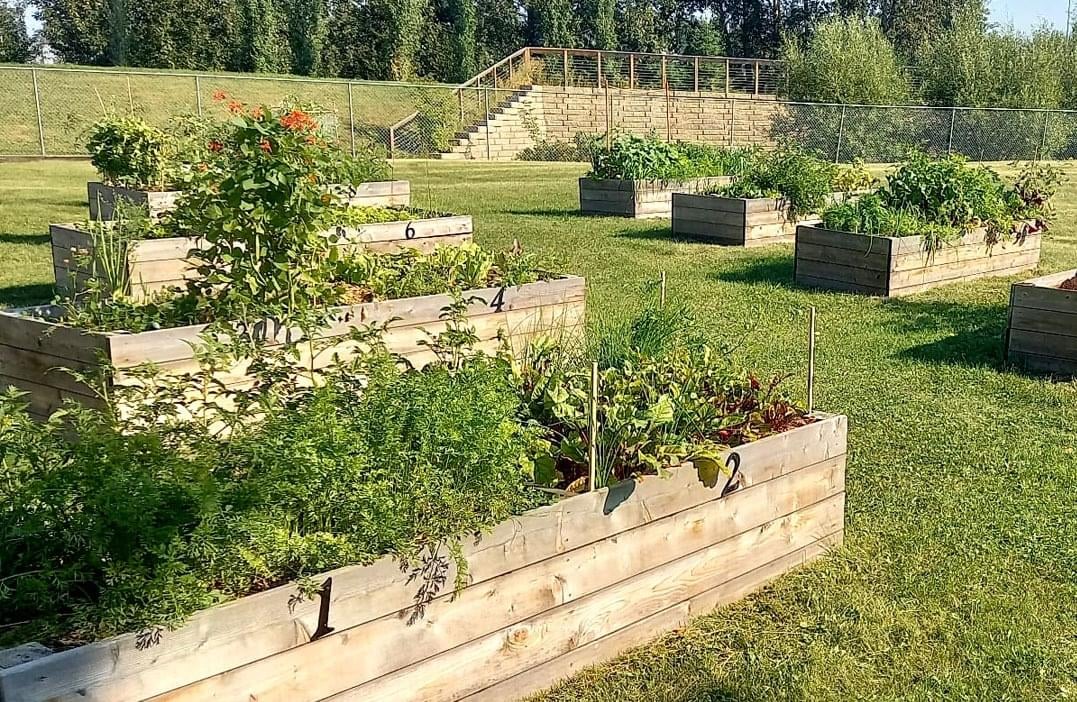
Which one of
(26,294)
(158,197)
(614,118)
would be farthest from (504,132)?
(26,294)

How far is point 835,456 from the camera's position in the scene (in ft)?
12.9

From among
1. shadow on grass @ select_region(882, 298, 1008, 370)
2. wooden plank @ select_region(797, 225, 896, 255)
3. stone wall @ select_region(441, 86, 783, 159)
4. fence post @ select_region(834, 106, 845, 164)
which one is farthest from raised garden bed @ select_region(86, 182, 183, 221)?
fence post @ select_region(834, 106, 845, 164)

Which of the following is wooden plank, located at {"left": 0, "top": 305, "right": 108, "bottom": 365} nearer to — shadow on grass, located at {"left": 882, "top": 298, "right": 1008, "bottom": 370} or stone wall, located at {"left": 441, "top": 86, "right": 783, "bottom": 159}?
shadow on grass, located at {"left": 882, "top": 298, "right": 1008, "bottom": 370}

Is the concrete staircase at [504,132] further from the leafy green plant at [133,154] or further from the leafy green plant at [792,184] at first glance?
the leafy green plant at [133,154]

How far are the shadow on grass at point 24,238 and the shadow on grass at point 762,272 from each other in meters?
7.32

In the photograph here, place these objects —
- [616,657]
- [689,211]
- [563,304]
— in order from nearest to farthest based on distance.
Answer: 1. [616,657]
2. [563,304]
3. [689,211]

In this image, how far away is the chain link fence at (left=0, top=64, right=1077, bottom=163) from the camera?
28641 millimetres

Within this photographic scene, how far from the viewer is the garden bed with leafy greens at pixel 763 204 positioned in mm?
11836

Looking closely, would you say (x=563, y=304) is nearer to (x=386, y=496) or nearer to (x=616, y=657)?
(x=616, y=657)

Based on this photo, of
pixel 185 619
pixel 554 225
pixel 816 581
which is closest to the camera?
pixel 185 619

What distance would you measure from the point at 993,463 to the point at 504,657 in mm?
3031

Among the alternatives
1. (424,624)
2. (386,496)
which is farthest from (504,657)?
(386,496)

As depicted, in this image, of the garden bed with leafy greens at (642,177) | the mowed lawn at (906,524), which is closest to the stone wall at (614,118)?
the garden bed with leafy greens at (642,177)

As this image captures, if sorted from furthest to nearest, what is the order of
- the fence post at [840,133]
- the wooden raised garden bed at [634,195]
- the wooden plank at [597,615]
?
the fence post at [840,133]
the wooden raised garden bed at [634,195]
the wooden plank at [597,615]
